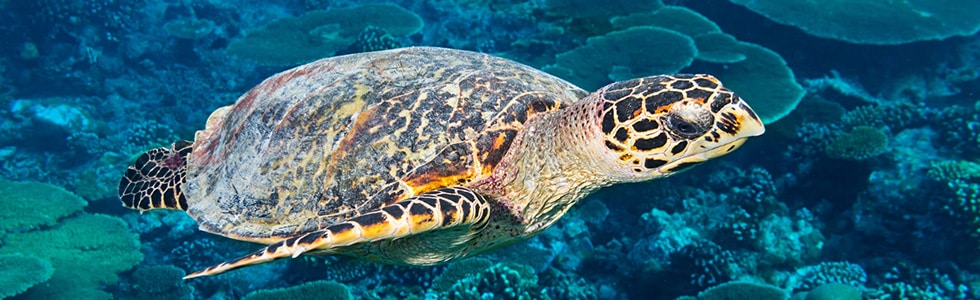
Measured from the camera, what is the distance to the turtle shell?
2113 millimetres

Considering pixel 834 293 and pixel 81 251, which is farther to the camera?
pixel 81 251

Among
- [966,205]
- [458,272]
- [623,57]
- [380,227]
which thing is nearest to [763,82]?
[623,57]

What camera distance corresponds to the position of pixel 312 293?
4.25 metres

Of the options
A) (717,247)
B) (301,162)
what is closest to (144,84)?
(301,162)

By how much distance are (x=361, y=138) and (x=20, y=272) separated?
182 inches

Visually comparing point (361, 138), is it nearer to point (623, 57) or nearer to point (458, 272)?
point (458, 272)

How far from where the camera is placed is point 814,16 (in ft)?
24.9

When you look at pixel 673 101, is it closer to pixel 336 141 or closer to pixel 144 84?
pixel 336 141

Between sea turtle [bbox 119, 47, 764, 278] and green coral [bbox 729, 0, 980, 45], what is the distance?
6.75 metres

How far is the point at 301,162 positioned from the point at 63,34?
11.3 m

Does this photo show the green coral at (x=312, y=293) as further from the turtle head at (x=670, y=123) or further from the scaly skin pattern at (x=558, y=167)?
the turtle head at (x=670, y=123)

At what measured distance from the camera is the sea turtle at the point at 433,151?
68.4 inches

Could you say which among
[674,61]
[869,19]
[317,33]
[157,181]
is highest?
[317,33]

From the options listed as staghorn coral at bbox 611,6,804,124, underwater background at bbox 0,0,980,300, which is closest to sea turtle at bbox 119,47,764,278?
underwater background at bbox 0,0,980,300
